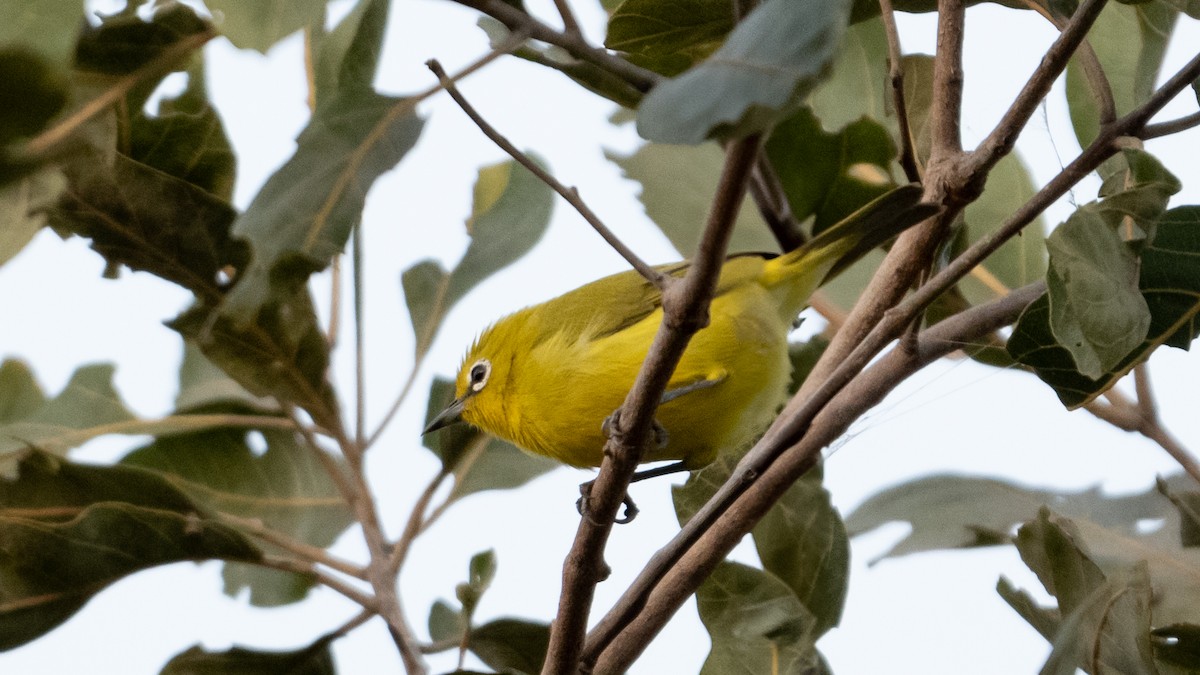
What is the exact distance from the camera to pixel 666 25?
177 cm

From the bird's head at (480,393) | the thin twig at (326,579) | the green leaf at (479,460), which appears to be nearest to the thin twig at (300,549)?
the thin twig at (326,579)

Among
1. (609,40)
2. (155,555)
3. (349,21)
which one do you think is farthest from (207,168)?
(609,40)

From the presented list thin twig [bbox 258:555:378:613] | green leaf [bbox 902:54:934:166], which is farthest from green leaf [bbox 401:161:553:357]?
green leaf [bbox 902:54:934:166]

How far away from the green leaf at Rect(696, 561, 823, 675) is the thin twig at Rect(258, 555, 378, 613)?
2.02 feet

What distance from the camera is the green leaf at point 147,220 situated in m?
2.02

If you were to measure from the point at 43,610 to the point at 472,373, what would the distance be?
126cm

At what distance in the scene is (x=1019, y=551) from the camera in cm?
170

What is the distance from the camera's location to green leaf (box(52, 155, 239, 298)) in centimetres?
202

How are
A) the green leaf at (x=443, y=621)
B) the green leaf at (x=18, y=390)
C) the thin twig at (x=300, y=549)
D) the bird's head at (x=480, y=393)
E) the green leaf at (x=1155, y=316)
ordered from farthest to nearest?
the green leaf at (x=18, y=390) → the bird's head at (x=480, y=393) → the green leaf at (x=443, y=621) → the thin twig at (x=300, y=549) → the green leaf at (x=1155, y=316)

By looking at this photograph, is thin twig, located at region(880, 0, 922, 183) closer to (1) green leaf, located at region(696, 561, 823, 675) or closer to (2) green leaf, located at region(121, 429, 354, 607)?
(1) green leaf, located at region(696, 561, 823, 675)

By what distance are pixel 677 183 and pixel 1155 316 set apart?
1.14 m

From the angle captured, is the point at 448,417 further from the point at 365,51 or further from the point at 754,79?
the point at 754,79

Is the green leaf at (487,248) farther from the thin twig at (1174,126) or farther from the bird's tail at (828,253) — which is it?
the thin twig at (1174,126)

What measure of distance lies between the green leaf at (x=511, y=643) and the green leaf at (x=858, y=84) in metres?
1.13
